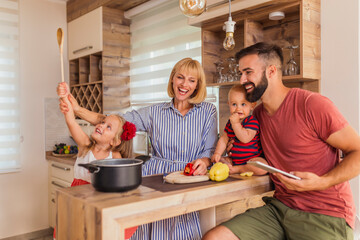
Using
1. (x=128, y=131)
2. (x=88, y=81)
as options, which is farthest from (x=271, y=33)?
(x=88, y=81)

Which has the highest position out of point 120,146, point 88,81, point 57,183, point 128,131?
point 88,81

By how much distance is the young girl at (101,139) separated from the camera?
1932 mm

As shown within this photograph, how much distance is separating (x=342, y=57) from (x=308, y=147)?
0.82 meters

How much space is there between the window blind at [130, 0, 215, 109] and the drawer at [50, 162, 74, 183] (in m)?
1.06

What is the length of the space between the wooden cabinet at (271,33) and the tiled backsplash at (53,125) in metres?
2.33

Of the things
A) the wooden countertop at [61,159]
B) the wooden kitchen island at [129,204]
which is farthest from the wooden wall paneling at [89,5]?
the wooden kitchen island at [129,204]

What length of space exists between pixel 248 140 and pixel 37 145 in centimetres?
314

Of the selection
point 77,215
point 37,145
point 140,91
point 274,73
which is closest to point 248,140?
point 274,73

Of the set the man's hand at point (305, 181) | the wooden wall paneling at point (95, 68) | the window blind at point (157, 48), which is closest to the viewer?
the man's hand at point (305, 181)

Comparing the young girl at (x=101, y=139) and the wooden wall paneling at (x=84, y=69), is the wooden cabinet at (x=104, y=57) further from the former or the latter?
the young girl at (x=101, y=139)

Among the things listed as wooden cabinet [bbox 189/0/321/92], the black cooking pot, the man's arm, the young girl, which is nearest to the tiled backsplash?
the young girl

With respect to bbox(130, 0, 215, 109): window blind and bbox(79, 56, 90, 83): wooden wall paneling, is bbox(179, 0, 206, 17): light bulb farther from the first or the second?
bbox(79, 56, 90, 83): wooden wall paneling

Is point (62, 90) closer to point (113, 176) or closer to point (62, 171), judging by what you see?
point (113, 176)

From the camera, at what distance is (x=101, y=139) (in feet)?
6.56
